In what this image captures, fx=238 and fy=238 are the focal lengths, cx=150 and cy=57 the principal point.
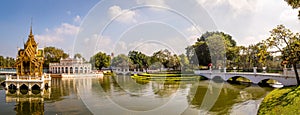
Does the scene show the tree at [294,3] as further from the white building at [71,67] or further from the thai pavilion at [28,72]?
the white building at [71,67]

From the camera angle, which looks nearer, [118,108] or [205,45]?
[118,108]

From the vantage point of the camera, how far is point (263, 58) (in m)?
18.0

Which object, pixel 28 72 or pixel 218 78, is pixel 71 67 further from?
pixel 218 78

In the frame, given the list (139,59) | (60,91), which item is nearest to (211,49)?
(139,59)

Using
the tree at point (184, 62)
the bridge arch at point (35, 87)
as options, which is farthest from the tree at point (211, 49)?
the bridge arch at point (35, 87)

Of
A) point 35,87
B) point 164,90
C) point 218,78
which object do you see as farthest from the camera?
point 218,78

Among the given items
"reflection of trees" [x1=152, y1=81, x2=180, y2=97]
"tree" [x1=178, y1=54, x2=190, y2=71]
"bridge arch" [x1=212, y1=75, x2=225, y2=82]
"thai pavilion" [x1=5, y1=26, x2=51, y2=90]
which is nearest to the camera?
"reflection of trees" [x1=152, y1=81, x2=180, y2=97]

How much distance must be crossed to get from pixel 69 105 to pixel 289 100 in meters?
13.6

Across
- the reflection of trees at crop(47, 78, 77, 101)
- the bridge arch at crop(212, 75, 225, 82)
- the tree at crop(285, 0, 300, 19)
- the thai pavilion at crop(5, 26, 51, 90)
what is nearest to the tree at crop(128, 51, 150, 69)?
the bridge arch at crop(212, 75, 225, 82)

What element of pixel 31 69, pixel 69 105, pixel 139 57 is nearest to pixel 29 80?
pixel 31 69

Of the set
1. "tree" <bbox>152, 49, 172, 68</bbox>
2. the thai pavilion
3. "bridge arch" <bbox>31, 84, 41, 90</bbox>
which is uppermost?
"tree" <bbox>152, 49, 172, 68</bbox>

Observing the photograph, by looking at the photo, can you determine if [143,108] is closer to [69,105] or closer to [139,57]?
A: [69,105]

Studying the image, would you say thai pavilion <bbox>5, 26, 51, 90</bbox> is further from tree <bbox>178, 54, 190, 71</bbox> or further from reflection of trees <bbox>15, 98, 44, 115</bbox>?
tree <bbox>178, 54, 190, 71</bbox>

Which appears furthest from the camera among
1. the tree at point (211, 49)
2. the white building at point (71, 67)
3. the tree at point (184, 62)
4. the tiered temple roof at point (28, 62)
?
the white building at point (71, 67)
